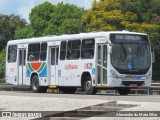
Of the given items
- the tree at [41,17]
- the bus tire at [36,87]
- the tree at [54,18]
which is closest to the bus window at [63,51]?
the bus tire at [36,87]

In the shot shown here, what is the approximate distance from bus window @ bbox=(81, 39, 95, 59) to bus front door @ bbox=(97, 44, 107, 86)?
50 cm

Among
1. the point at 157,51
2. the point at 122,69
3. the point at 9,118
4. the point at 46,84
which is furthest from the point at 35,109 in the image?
the point at 157,51

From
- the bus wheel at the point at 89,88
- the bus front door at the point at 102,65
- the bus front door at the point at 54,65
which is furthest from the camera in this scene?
the bus front door at the point at 54,65

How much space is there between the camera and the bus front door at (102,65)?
28.7 m

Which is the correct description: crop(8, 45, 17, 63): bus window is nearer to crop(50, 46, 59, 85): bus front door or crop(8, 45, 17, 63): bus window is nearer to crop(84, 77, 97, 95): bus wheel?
crop(50, 46, 59, 85): bus front door

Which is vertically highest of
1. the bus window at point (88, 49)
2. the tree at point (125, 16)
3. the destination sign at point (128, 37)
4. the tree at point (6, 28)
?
the tree at point (6, 28)

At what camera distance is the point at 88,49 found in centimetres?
2962

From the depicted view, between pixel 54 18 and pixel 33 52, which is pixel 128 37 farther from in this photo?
pixel 54 18

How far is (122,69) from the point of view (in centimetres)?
2848

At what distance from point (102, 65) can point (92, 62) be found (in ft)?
2.04

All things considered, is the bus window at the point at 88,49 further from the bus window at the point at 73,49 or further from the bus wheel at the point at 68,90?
the bus wheel at the point at 68,90

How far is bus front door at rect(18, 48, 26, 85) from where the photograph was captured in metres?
35.3

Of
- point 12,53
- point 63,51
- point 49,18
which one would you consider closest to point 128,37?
point 63,51

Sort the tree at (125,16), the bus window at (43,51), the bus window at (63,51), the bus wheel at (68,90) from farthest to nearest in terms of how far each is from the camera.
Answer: the tree at (125,16) → the bus wheel at (68,90) → the bus window at (43,51) → the bus window at (63,51)
